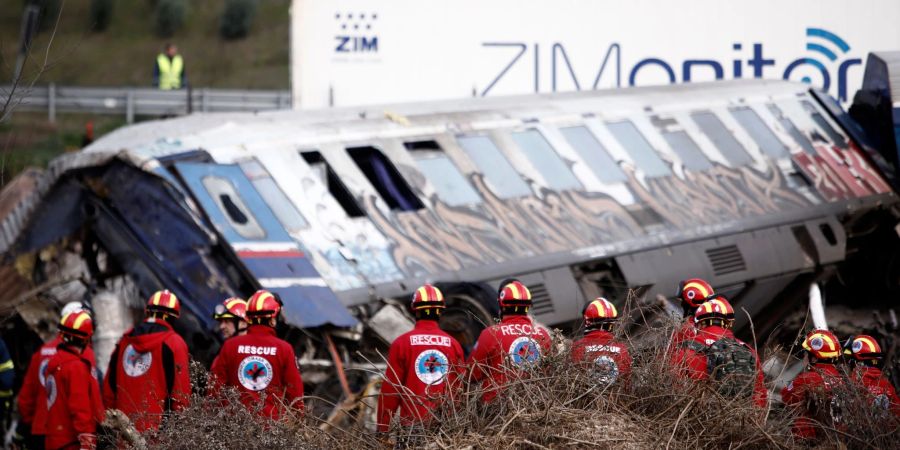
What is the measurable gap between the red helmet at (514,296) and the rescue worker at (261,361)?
169cm

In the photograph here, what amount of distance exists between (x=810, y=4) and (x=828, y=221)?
9338 mm

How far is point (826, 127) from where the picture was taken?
1838cm

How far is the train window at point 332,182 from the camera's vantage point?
538 inches

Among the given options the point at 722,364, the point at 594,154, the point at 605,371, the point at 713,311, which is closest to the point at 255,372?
the point at 605,371

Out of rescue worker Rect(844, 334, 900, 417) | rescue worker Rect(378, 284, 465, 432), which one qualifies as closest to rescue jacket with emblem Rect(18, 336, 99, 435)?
rescue worker Rect(378, 284, 465, 432)

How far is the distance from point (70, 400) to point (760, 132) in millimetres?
9958

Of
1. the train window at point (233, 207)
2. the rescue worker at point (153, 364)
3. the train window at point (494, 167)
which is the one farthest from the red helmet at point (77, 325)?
the train window at point (494, 167)

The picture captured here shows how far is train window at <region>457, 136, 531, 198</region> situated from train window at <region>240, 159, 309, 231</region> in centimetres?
247

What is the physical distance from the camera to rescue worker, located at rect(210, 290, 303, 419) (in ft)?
35.2

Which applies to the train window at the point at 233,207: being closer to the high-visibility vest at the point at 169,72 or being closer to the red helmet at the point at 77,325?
the red helmet at the point at 77,325

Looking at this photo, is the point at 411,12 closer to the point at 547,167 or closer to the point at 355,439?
the point at 547,167

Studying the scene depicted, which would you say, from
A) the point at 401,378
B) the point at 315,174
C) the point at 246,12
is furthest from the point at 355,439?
the point at 246,12

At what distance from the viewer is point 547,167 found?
15.5 meters

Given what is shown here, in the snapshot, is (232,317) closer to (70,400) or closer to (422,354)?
(70,400)
